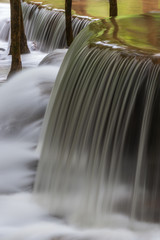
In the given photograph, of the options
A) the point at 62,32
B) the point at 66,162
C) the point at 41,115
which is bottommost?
the point at 66,162

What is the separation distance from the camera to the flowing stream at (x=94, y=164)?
4898mm

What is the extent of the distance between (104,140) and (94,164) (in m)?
0.28

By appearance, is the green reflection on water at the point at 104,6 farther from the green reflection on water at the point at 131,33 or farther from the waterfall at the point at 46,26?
the green reflection on water at the point at 131,33

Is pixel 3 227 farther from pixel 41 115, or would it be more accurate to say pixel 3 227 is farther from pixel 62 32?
pixel 62 32

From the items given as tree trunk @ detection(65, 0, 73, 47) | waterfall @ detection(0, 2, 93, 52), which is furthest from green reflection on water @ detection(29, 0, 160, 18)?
tree trunk @ detection(65, 0, 73, 47)

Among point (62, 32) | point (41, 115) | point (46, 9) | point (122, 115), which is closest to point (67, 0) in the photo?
point (62, 32)

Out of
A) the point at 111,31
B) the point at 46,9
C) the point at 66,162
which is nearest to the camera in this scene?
the point at 66,162

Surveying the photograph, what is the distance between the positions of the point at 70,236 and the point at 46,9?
33.1 ft

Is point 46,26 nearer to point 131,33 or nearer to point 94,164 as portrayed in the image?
point 131,33

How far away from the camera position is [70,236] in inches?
194

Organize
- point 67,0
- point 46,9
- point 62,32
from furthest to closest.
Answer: point 46,9
point 62,32
point 67,0

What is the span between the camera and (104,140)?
5.23 meters

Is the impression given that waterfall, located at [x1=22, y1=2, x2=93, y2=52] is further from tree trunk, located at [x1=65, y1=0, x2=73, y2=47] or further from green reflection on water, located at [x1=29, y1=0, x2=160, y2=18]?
tree trunk, located at [x1=65, y1=0, x2=73, y2=47]

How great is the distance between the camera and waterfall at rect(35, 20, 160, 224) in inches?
193
